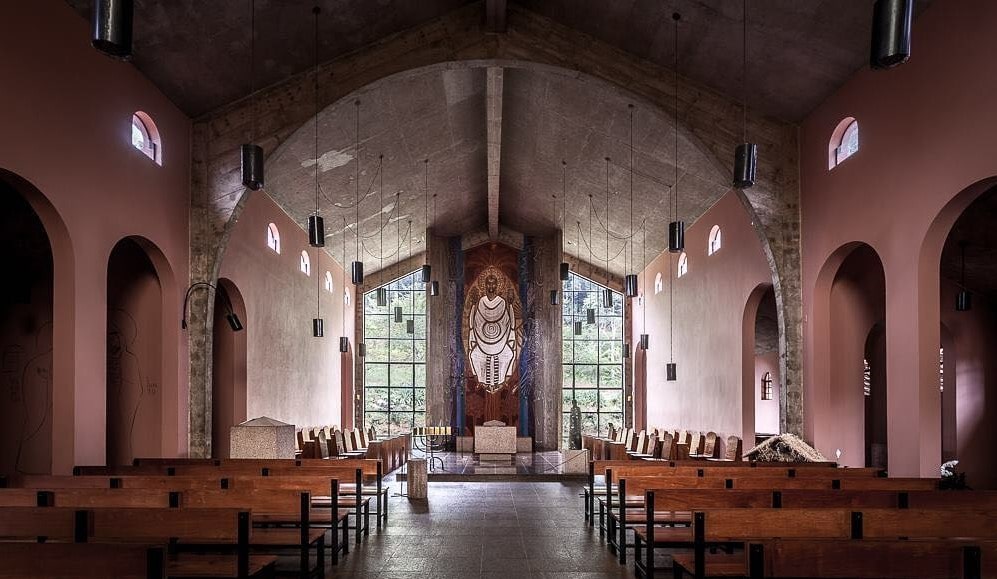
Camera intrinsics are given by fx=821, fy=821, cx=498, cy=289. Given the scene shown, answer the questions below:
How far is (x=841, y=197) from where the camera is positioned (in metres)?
8.93

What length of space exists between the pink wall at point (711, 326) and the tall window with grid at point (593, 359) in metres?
3.86

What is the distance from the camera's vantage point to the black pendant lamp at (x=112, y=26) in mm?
3771

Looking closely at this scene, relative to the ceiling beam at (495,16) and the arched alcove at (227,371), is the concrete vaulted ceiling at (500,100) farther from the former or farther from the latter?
the arched alcove at (227,371)

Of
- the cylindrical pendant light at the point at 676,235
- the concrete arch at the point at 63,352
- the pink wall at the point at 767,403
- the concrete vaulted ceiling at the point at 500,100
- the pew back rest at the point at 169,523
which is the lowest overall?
the pink wall at the point at 767,403

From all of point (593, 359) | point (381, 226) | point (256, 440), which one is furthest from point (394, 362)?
point (256, 440)

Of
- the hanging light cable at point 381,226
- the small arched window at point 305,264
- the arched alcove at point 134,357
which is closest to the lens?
Result: the arched alcove at point 134,357

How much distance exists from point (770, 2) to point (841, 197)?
2.34 meters

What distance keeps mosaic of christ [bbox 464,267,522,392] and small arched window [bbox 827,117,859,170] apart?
13.6 metres

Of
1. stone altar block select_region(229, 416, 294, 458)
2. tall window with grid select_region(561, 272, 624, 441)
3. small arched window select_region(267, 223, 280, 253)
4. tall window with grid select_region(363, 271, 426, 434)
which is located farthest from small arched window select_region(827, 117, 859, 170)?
tall window with grid select_region(363, 271, 426, 434)

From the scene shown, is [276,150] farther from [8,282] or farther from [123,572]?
[123,572]

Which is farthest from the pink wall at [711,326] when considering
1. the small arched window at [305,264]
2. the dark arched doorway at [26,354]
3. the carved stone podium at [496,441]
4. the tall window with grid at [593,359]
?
the dark arched doorway at [26,354]

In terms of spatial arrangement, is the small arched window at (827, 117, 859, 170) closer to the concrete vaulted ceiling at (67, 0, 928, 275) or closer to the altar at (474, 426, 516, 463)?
the concrete vaulted ceiling at (67, 0, 928, 275)

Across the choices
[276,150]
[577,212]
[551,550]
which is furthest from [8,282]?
[577,212]

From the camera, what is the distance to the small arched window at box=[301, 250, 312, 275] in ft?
53.2
